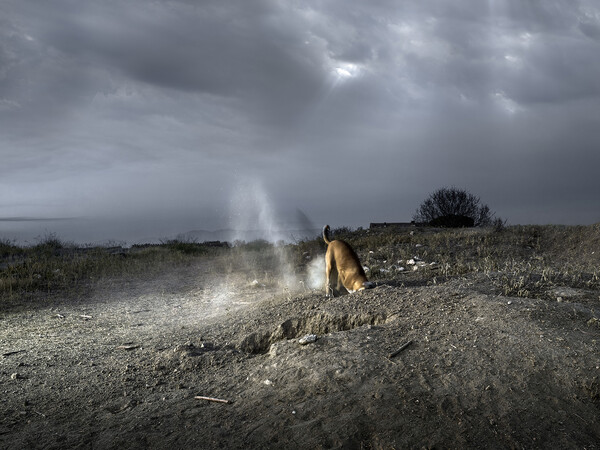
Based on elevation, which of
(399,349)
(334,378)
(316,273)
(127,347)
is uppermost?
(316,273)

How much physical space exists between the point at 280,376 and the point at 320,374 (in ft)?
1.48

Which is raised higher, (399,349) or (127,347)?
(399,349)

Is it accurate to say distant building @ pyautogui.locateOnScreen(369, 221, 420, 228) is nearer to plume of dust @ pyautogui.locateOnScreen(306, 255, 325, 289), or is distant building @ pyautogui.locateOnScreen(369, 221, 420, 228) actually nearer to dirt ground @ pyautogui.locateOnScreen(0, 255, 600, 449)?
plume of dust @ pyautogui.locateOnScreen(306, 255, 325, 289)

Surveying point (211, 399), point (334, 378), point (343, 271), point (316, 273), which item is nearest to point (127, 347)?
point (211, 399)

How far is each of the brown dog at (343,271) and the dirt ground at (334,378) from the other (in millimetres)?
687

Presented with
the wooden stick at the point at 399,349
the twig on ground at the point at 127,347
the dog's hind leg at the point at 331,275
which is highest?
the dog's hind leg at the point at 331,275

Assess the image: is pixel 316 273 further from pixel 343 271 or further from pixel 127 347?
pixel 127 347

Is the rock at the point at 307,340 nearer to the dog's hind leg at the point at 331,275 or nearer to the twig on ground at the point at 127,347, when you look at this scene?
the twig on ground at the point at 127,347

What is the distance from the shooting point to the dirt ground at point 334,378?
3.62m

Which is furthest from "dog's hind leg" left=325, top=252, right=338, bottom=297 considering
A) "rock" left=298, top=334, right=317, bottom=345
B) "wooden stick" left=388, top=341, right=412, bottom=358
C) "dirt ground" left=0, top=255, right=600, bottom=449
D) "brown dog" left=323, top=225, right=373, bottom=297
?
"wooden stick" left=388, top=341, right=412, bottom=358

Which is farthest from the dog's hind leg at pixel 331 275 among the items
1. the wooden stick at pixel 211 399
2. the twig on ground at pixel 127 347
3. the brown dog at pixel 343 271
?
the wooden stick at pixel 211 399

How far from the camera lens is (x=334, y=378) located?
14.2 ft

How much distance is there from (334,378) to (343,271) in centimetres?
367

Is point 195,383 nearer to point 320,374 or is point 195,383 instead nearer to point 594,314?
point 320,374
